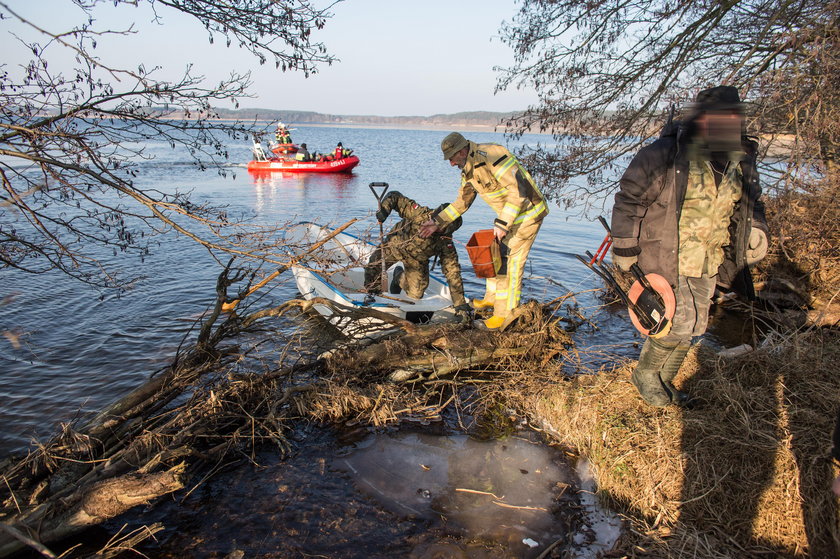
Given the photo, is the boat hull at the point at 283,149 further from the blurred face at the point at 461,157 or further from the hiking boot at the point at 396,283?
the blurred face at the point at 461,157

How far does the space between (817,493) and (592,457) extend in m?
1.37

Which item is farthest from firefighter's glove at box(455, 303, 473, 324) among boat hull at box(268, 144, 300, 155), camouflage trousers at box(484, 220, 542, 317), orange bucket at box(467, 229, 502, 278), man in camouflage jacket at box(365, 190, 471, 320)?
boat hull at box(268, 144, 300, 155)

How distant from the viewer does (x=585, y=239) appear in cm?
1426

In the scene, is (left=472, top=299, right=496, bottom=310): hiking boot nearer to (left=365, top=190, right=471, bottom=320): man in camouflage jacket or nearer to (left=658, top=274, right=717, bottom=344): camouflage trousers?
(left=365, top=190, right=471, bottom=320): man in camouflage jacket

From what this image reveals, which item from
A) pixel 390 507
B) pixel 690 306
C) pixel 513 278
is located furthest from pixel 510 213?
pixel 390 507

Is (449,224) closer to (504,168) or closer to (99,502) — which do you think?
(504,168)

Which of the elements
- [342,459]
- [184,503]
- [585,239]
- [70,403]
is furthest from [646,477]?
[585,239]

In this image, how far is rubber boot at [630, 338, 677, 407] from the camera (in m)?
3.82

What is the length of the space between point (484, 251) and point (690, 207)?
2408 millimetres

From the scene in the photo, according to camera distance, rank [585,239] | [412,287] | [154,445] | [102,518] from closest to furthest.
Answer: [102,518] → [154,445] → [412,287] → [585,239]

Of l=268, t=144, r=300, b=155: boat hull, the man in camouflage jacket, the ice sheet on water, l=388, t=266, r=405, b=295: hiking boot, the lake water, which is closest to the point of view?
the ice sheet on water

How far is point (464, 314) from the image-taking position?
20.4ft

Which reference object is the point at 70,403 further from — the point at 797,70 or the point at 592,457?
the point at 797,70

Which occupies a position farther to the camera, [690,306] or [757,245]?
[757,245]
